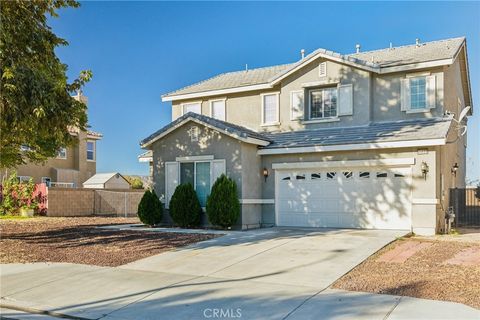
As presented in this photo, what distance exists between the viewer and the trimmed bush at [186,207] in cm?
1573

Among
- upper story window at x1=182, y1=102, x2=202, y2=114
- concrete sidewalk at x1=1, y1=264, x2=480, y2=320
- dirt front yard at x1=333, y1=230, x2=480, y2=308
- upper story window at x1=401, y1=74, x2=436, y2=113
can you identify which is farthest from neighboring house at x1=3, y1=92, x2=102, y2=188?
dirt front yard at x1=333, y1=230, x2=480, y2=308

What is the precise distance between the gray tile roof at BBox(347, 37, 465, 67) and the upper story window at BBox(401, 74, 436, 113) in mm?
660

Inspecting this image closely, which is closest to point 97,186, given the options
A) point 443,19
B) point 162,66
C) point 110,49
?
point 162,66

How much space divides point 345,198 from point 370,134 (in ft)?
7.63

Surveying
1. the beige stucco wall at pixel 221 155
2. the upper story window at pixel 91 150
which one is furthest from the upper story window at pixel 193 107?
the upper story window at pixel 91 150

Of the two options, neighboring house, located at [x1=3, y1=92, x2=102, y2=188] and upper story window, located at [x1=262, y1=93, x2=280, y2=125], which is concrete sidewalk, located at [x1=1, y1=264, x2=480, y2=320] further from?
neighboring house, located at [x1=3, y1=92, x2=102, y2=188]

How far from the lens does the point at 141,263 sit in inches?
399

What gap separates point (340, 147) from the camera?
1488 centimetres

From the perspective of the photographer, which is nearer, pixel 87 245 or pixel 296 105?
pixel 87 245

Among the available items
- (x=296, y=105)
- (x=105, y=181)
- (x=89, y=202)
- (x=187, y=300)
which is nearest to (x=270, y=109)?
(x=296, y=105)

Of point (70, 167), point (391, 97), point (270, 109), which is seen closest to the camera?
point (391, 97)

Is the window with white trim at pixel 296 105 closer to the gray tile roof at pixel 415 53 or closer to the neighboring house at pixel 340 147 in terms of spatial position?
the neighboring house at pixel 340 147

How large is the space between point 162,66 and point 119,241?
447 inches

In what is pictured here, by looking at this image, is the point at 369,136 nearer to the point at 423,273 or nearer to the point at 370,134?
the point at 370,134
